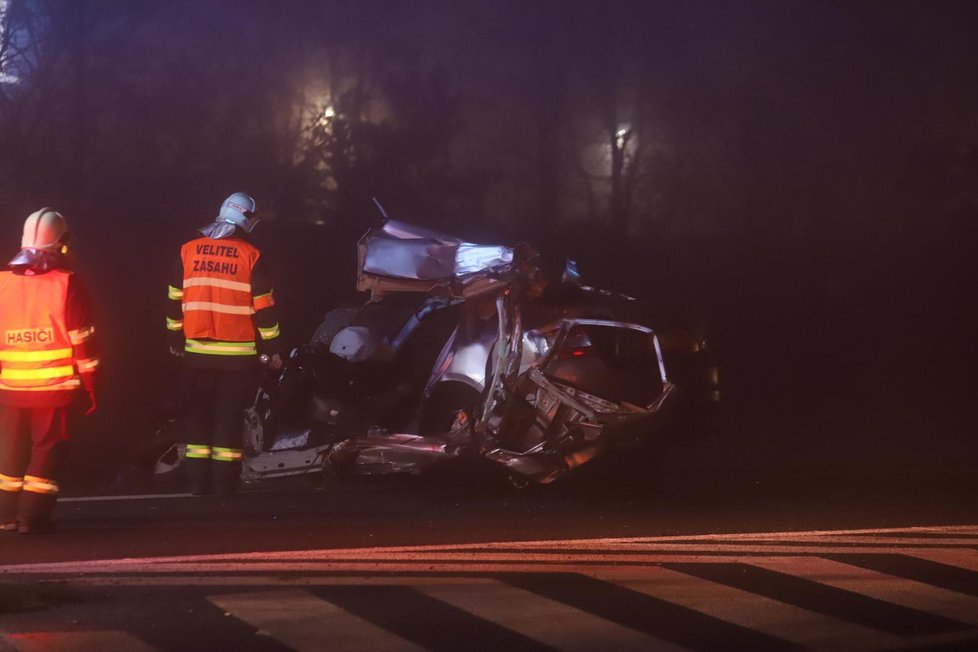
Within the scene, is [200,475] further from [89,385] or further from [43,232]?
[43,232]

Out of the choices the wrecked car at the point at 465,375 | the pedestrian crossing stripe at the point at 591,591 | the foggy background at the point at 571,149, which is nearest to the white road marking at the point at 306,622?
the pedestrian crossing stripe at the point at 591,591

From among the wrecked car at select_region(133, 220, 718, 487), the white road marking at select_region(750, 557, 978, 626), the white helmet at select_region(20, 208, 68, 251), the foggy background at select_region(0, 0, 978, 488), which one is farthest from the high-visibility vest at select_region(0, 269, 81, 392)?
the foggy background at select_region(0, 0, 978, 488)

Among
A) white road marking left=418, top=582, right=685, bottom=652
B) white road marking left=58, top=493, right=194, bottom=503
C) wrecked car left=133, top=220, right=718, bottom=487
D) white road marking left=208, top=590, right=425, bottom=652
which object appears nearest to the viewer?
white road marking left=208, top=590, right=425, bottom=652

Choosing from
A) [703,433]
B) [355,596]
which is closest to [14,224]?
[703,433]

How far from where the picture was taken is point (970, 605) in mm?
7098

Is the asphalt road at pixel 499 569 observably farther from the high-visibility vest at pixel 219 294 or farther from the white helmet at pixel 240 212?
the white helmet at pixel 240 212

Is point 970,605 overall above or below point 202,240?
below

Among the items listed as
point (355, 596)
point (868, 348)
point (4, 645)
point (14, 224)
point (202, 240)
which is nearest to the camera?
point (4, 645)

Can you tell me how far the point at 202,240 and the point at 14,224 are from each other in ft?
37.8

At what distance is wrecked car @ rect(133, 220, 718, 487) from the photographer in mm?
10453

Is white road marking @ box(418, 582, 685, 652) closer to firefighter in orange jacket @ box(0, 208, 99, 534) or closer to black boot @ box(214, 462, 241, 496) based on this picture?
firefighter in orange jacket @ box(0, 208, 99, 534)

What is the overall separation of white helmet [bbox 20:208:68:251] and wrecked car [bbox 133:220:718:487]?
2.56m

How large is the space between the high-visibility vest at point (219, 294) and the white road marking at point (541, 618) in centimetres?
394

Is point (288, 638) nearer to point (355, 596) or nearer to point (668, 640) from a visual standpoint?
point (355, 596)
